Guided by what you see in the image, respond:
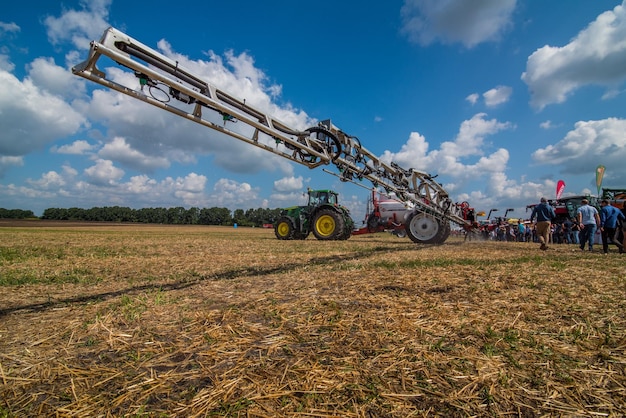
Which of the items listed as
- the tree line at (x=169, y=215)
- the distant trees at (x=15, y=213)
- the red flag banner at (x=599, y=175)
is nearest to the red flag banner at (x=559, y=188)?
the red flag banner at (x=599, y=175)

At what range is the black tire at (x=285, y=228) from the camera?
19047mm

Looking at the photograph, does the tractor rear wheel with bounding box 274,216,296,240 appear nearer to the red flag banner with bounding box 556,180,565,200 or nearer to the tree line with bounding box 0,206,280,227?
the red flag banner with bounding box 556,180,565,200

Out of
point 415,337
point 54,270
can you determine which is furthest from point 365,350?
point 54,270

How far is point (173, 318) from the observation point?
11.3ft

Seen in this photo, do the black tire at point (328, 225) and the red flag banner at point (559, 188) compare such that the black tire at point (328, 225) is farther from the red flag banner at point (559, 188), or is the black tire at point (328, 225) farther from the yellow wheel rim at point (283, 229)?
the red flag banner at point (559, 188)

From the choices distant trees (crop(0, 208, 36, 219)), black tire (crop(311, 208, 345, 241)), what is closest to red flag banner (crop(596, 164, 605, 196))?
black tire (crop(311, 208, 345, 241))

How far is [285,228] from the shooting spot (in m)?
19.6

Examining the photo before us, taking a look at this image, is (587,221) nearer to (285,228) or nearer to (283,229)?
(285,228)

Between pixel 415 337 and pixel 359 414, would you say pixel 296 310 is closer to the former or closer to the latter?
pixel 415 337

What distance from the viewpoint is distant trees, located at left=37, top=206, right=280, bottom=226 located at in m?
102

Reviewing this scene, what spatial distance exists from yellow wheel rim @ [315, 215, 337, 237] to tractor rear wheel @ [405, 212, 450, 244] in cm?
456

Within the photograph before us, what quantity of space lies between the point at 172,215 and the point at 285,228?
336ft

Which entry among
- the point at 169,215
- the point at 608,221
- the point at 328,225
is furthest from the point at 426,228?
the point at 169,215

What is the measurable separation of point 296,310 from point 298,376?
1.39 meters
